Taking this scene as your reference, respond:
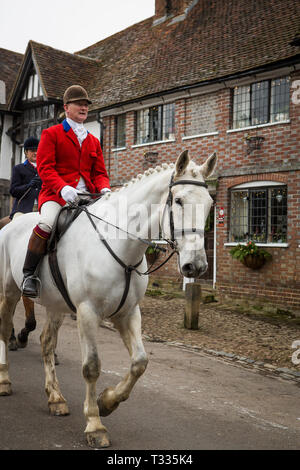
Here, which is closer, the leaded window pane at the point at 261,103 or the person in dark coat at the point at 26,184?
the person in dark coat at the point at 26,184

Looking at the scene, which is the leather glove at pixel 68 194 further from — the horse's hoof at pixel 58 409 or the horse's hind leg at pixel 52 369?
the horse's hoof at pixel 58 409

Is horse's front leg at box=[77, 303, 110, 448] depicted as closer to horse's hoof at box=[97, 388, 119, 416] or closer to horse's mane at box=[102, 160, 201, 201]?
horse's hoof at box=[97, 388, 119, 416]

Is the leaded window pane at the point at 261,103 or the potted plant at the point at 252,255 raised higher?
the leaded window pane at the point at 261,103

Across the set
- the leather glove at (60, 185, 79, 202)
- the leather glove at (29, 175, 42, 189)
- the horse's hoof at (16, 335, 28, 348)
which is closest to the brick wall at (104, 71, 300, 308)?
the horse's hoof at (16, 335, 28, 348)

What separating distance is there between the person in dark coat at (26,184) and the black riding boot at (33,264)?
9.36 feet

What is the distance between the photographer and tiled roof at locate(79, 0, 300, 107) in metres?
15.5

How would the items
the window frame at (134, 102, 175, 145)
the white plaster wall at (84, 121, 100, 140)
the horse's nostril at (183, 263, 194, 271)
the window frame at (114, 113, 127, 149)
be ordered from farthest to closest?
the white plaster wall at (84, 121, 100, 140) → the window frame at (114, 113, 127, 149) → the window frame at (134, 102, 175, 145) → the horse's nostril at (183, 263, 194, 271)

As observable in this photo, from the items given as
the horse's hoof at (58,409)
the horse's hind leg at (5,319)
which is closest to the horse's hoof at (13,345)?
the horse's hind leg at (5,319)

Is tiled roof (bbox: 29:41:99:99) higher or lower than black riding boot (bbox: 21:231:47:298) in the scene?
higher

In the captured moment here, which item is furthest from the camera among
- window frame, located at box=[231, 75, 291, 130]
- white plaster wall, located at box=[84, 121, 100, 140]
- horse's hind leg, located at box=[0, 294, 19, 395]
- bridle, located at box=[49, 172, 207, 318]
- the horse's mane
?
white plaster wall, located at box=[84, 121, 100, 140]

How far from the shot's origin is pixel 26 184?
24.8ft

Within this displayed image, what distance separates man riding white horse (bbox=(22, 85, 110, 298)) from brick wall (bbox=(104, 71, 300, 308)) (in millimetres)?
9653

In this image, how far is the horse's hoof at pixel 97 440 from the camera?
388 centimetres

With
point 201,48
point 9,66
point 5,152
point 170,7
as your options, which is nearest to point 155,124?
point 201,48
